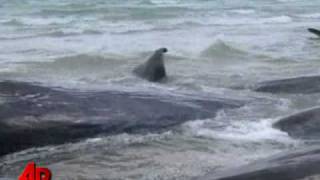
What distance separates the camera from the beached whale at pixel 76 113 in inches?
238

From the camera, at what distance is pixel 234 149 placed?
6.44m

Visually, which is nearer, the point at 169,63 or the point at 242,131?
the point at 242,131

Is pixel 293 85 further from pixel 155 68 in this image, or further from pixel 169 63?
pixel 169 63

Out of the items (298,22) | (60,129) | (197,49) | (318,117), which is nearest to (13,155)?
(60,129)

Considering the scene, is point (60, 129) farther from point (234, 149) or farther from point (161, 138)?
point (234, 149)

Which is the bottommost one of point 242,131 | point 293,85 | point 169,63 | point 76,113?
point 169,63

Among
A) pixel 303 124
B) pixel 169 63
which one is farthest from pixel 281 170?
pixel 169 63

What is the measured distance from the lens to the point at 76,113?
6363 millimetres

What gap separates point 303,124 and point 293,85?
7.90 feet

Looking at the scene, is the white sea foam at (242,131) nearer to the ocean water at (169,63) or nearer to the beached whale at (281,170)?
the ocean water at (169,63)

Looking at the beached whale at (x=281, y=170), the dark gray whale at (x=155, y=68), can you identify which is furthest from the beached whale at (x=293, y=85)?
the beached whale at (x=281, y=170)

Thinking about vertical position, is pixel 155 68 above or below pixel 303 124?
below

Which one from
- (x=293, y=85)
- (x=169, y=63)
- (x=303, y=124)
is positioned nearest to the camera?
(x=303, y=124)

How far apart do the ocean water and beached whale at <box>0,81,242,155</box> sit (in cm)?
10
